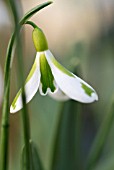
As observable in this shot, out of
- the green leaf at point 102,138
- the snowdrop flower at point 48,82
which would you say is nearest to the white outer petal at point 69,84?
the snowdrop flower at point 48,82

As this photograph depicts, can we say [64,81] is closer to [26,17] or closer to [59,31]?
[26,17]

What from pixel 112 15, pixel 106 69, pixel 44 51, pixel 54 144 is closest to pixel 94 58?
pixel 106 69

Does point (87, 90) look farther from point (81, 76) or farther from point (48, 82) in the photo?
point (81, 76)

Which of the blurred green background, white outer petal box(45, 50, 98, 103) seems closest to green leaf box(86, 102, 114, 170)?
the blurred green background

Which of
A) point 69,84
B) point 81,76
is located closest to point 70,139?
point 81,76

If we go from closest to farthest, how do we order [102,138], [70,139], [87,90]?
[87,90], [102,138], [70,139]

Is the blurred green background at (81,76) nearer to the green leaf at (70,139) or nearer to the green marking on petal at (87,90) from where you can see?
the green leaf at (70,139)

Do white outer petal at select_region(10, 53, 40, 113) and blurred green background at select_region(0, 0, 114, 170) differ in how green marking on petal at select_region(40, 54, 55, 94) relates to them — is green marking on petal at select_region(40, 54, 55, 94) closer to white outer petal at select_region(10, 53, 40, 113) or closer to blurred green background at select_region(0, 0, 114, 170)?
white outer petal at select_region(10, 53, 40, 113)
